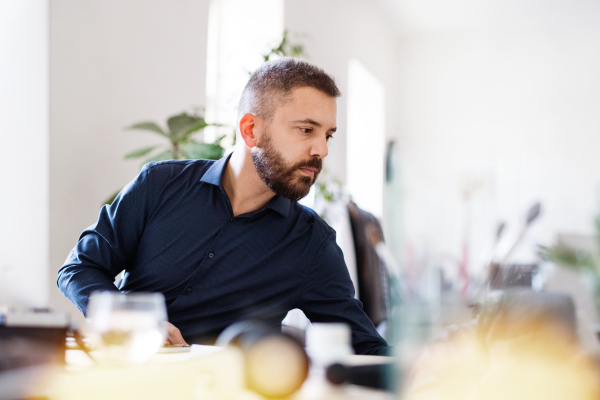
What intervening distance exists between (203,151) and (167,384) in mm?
1763

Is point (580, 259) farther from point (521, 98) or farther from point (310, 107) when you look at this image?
point (521, 98)

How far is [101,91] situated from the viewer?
242 centimetres

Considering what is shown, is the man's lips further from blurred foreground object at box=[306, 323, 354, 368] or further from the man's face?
blurred foreground object at box=[306, 323, 354, 368]

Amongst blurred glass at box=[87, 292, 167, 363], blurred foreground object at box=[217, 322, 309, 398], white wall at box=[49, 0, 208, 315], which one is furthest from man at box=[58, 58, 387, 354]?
white wall at box=[49, 0, 208, 315]

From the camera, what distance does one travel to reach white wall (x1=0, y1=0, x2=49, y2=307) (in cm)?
183

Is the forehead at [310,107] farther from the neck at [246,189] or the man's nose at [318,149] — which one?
the neck at [246,189]

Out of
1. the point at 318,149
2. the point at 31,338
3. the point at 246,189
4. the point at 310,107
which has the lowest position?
the point at 31,338

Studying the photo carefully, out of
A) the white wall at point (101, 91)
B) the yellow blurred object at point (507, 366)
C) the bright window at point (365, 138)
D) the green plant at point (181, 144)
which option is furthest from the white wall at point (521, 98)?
the yellow blurred object at point (507, 366)

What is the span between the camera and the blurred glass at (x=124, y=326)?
675 mm

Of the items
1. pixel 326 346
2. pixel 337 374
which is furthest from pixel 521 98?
pixel 337 374

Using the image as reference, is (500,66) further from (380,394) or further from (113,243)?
(380,394)

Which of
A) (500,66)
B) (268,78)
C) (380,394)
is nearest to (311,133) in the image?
(268,78)

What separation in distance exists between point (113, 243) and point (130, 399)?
3.01 feet

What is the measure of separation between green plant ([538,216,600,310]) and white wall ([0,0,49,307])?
172 cm
